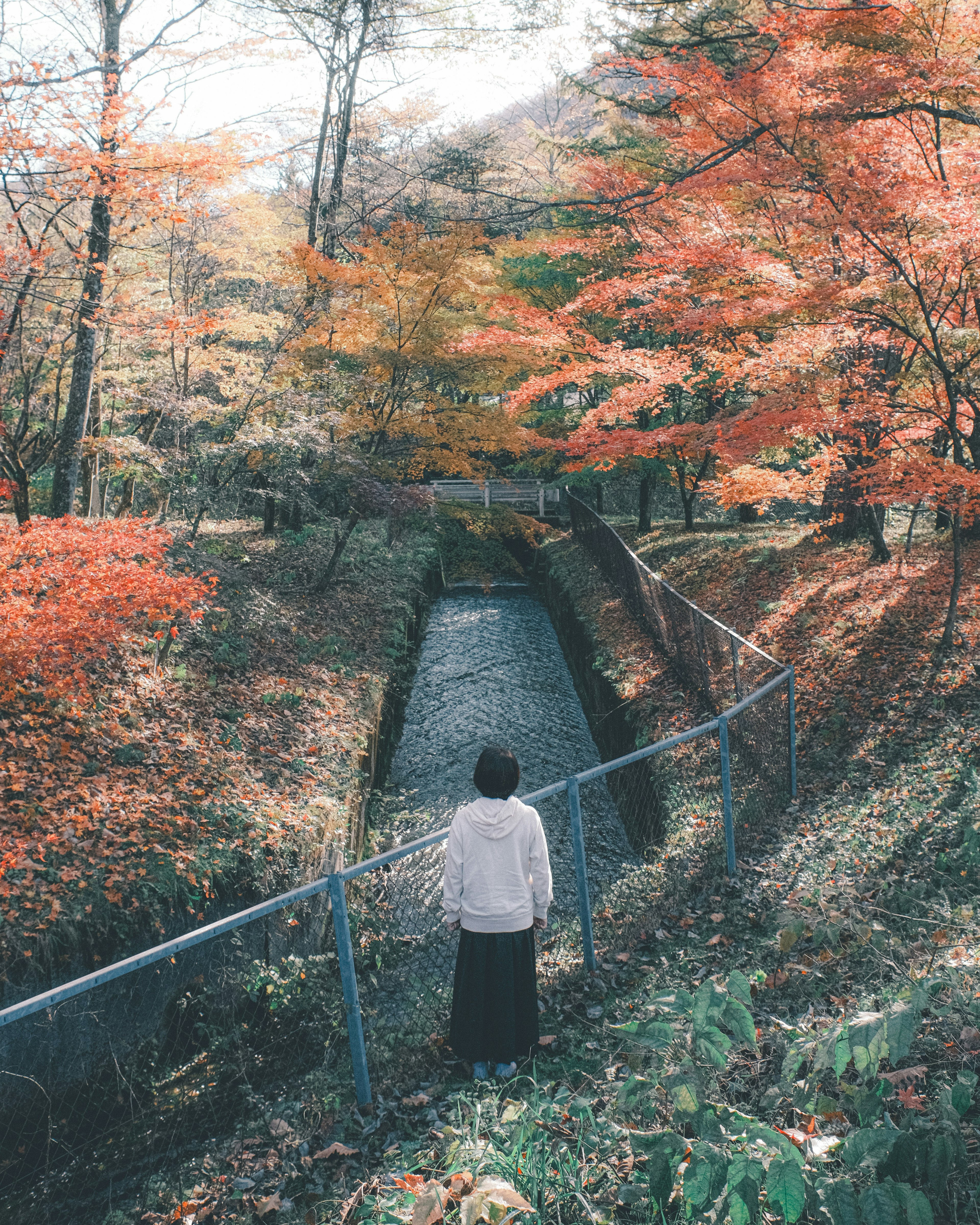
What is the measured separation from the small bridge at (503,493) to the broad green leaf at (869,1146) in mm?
24152

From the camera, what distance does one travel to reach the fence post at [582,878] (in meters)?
4.41

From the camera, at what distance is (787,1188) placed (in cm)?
207

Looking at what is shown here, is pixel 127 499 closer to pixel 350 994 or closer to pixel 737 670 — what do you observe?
pixel 737 670

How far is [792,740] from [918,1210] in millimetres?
5249

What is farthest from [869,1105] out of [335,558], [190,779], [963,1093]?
[335,558]

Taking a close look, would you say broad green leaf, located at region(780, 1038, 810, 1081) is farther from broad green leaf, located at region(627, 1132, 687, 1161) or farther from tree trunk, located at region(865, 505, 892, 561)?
tree trunk, located at region(865, 505, 892, 561)

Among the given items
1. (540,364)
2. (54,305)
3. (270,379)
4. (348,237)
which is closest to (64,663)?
(270,379)

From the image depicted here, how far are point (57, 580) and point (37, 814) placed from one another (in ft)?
8.74

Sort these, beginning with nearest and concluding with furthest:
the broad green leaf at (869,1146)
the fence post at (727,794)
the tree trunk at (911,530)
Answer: the broad green leaf at (869,1146) < the fence post at (727,794) < the tree trunk at (911,530)

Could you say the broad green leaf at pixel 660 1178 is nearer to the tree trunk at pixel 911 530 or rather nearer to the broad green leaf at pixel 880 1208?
the broad green leaf at pixel 880 1208

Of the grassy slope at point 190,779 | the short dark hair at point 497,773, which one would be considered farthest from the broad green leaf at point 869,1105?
the grassy slope at point 190,779

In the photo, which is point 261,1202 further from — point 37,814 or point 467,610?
point 467,610

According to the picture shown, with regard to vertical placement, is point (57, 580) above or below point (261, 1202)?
above

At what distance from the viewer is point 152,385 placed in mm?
12430
